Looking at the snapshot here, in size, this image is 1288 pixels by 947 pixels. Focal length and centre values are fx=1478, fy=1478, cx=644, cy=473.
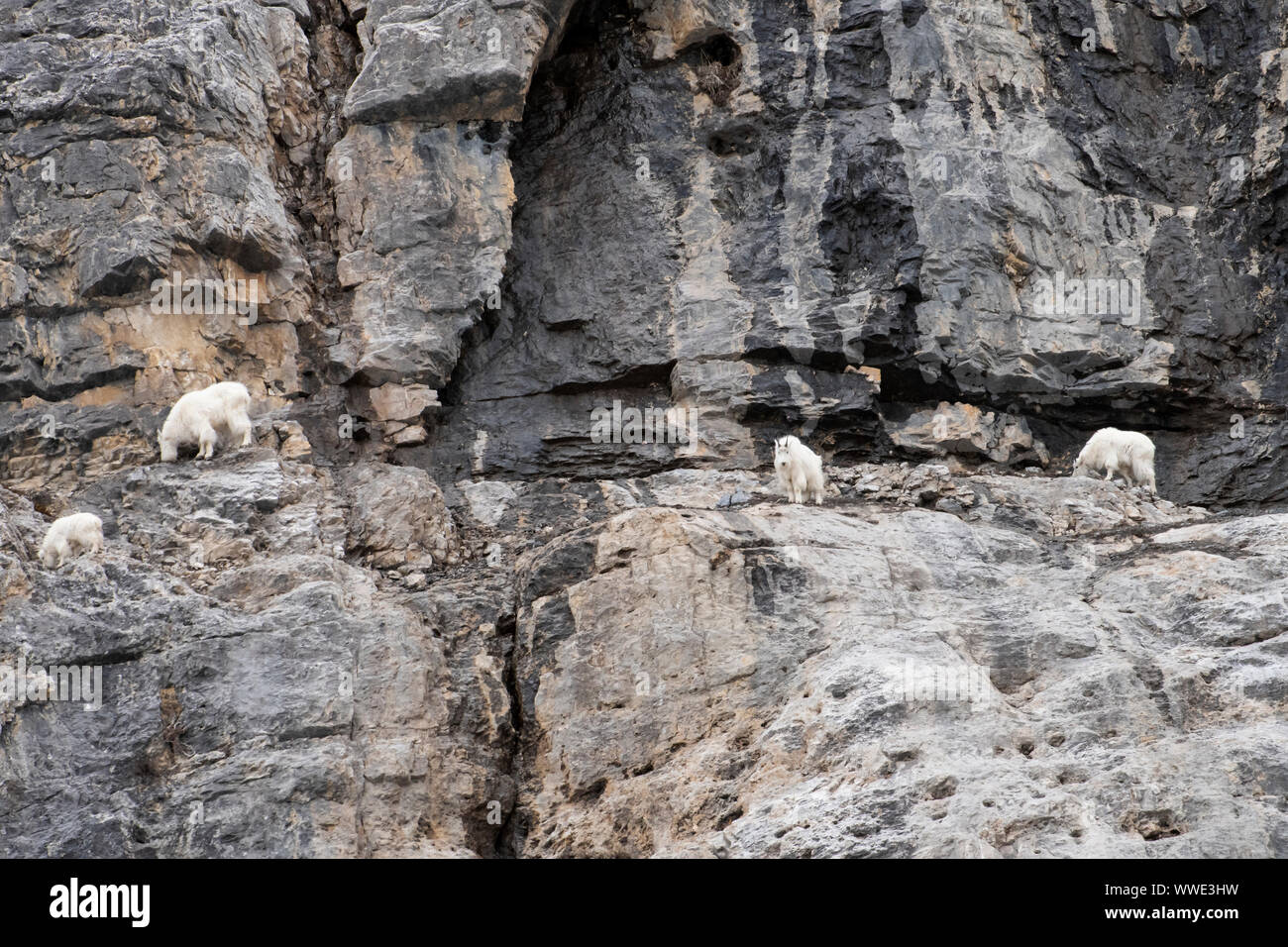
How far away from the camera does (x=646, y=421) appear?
18.6m

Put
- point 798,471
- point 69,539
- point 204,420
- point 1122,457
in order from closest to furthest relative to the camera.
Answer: point 69,539 → point 204,420 → point 798,471 → point 1122,457

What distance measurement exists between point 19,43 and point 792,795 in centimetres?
1317

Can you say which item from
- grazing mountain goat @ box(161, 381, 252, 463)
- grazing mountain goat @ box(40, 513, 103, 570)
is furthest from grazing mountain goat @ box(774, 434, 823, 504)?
grazing mountain goat @ box(40, 513, 103, 570)

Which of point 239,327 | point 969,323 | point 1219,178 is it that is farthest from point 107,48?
point 1219,178

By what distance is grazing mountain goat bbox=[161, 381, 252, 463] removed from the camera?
1602 cm

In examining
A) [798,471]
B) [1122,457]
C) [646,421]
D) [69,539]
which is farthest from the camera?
[646,421]

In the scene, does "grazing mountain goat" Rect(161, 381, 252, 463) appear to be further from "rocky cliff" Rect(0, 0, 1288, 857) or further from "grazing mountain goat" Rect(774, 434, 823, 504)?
"grazing mountain goat" Rect(774, 434, 823, 504)

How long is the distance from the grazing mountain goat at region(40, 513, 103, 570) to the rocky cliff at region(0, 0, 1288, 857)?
0.16 meters

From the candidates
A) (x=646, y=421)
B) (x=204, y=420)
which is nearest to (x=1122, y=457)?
(x=646, y=421)

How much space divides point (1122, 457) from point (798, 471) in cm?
405

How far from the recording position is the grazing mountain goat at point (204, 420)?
16016mm

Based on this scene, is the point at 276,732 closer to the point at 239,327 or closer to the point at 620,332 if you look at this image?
the point at 239,327

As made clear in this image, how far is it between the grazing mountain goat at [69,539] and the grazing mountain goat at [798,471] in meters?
7.17

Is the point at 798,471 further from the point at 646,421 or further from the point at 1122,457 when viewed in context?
the point at 1122,457
